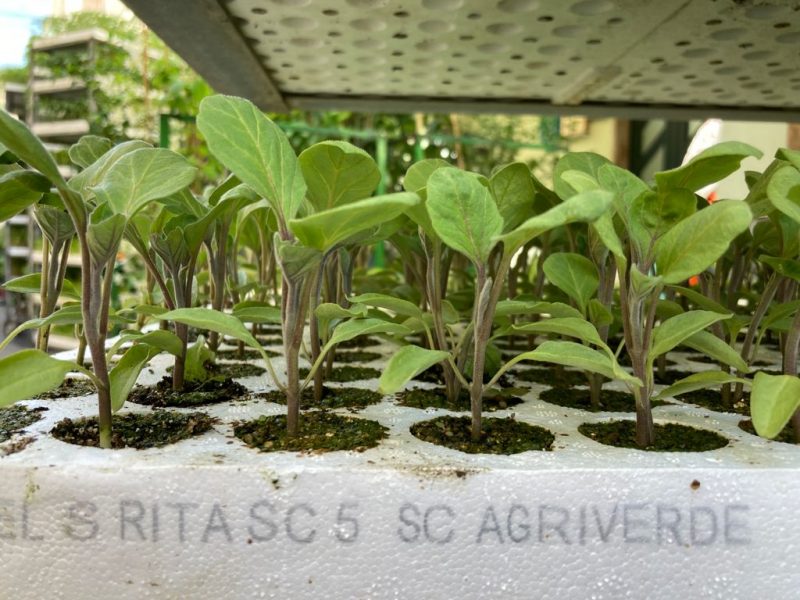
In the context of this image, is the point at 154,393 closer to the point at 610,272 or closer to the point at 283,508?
the point at 283,508

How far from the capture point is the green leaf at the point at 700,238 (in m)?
0.38

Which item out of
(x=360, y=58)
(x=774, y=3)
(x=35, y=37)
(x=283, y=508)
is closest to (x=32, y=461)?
(x=283, y=508)

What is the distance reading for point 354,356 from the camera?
0.82 metres

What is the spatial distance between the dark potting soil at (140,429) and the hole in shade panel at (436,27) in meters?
0.48

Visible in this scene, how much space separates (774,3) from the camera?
24.1 inches

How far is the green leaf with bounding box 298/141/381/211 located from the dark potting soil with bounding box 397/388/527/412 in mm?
204

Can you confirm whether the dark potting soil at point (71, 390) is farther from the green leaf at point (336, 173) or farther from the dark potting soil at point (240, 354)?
the green leaf at point (336, 173)

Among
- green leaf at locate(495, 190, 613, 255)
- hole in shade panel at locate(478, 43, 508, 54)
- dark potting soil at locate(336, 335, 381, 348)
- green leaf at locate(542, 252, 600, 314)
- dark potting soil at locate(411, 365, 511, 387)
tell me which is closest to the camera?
green leaf at locate(495, 190, 613, 255)

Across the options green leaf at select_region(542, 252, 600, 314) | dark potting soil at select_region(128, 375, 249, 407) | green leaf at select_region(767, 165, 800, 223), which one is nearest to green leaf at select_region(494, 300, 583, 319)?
green leaf at select_region(542, 252, 600, 314)

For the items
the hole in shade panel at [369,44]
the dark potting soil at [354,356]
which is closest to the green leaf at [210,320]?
the dark potting soil at [354,356]

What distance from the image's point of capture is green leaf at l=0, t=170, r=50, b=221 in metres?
0.43

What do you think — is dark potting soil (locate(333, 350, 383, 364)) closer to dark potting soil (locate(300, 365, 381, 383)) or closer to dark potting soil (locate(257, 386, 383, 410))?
dark potting soil (locate(300, 365, 381, 383))

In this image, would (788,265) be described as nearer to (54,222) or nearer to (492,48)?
(492,48)

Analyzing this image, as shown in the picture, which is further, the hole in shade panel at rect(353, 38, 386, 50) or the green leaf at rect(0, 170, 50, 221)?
the hole in shade panel at rect(353, 38, 386, 50)
